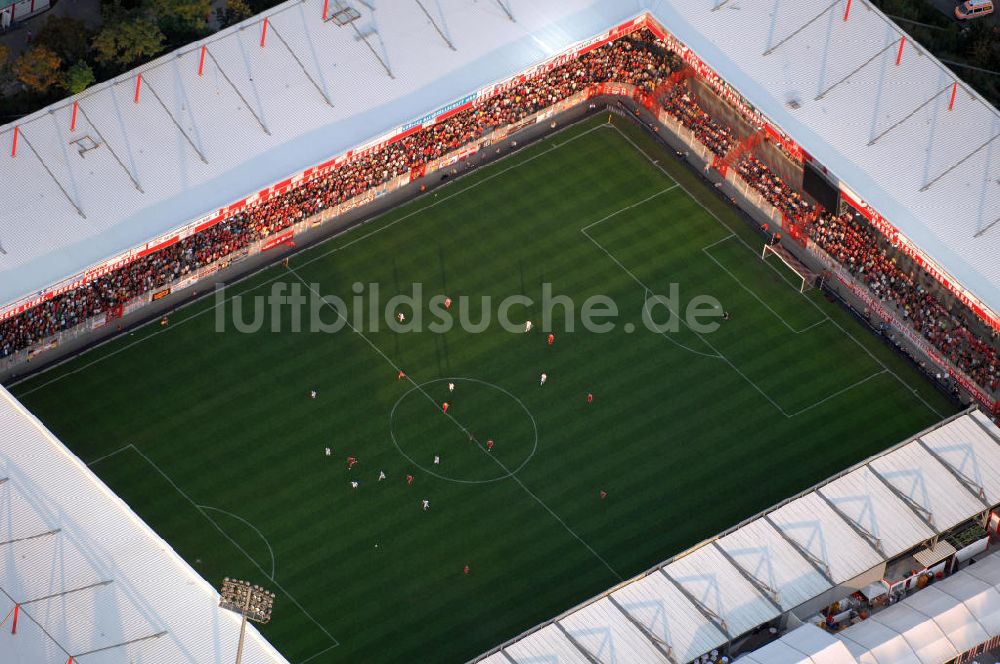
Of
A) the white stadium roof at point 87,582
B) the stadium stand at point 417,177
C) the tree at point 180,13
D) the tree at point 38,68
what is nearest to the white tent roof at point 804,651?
the stadium stand at point 417,177

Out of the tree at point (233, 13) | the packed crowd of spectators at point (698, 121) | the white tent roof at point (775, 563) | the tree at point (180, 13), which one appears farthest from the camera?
the packed crowd of spectators at point (698, 121)

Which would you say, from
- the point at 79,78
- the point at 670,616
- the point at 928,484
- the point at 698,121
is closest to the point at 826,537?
the point at 928,484

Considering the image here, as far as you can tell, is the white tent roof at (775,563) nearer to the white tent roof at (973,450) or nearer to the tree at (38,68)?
the white tent roof at (973,450)

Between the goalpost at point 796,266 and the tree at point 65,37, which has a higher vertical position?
the tree at point 65,37

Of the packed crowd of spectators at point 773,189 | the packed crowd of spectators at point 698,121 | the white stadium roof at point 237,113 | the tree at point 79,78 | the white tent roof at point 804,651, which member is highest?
the tree at point 79,78

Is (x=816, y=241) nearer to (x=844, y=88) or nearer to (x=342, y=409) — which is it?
(x=844, y=88)

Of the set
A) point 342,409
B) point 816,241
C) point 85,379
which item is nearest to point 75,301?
point 85,379

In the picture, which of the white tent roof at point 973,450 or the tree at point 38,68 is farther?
the tree at point 38,68
